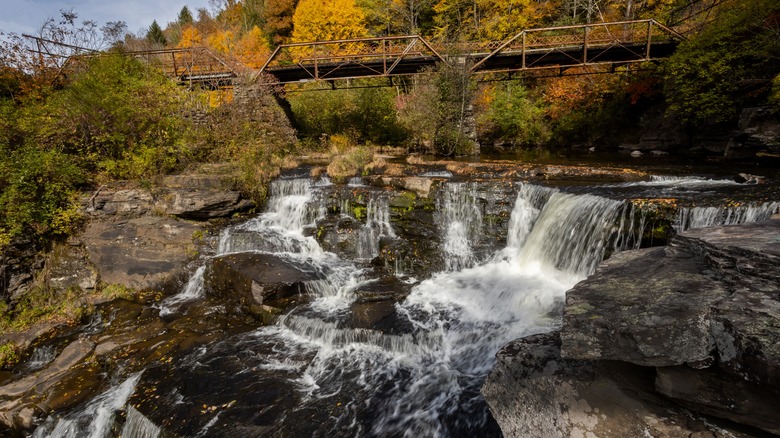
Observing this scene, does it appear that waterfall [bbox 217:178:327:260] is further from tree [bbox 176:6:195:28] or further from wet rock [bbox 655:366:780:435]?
tree [bbox 176:6:195:28]

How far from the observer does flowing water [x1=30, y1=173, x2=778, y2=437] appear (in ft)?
15.9

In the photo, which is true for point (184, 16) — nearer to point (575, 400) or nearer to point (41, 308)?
point (41, 308)

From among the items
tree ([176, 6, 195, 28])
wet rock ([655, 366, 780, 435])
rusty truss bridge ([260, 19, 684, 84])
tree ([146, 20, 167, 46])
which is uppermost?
tree ([176, 6, 195, 28])

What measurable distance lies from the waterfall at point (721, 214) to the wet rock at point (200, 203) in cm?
1053

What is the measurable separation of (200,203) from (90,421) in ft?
20.7

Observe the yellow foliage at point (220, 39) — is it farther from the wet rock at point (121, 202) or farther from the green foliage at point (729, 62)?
the green foliage at point (729, 62)

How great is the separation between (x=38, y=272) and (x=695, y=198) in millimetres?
14591

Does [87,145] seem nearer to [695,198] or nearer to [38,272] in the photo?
[38,272]

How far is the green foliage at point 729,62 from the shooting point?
11070mm

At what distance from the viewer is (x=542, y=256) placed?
26.7 ft

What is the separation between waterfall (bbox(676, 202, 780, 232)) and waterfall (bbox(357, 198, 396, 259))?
19.7 ft

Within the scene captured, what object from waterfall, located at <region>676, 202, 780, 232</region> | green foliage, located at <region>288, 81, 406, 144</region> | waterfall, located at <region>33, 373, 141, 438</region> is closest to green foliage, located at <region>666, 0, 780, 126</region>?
waterfall, located at <region>676, 202, 780, 232</region>

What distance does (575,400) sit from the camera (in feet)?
10.2

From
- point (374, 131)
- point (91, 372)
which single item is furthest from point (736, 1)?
point (91, 372)
